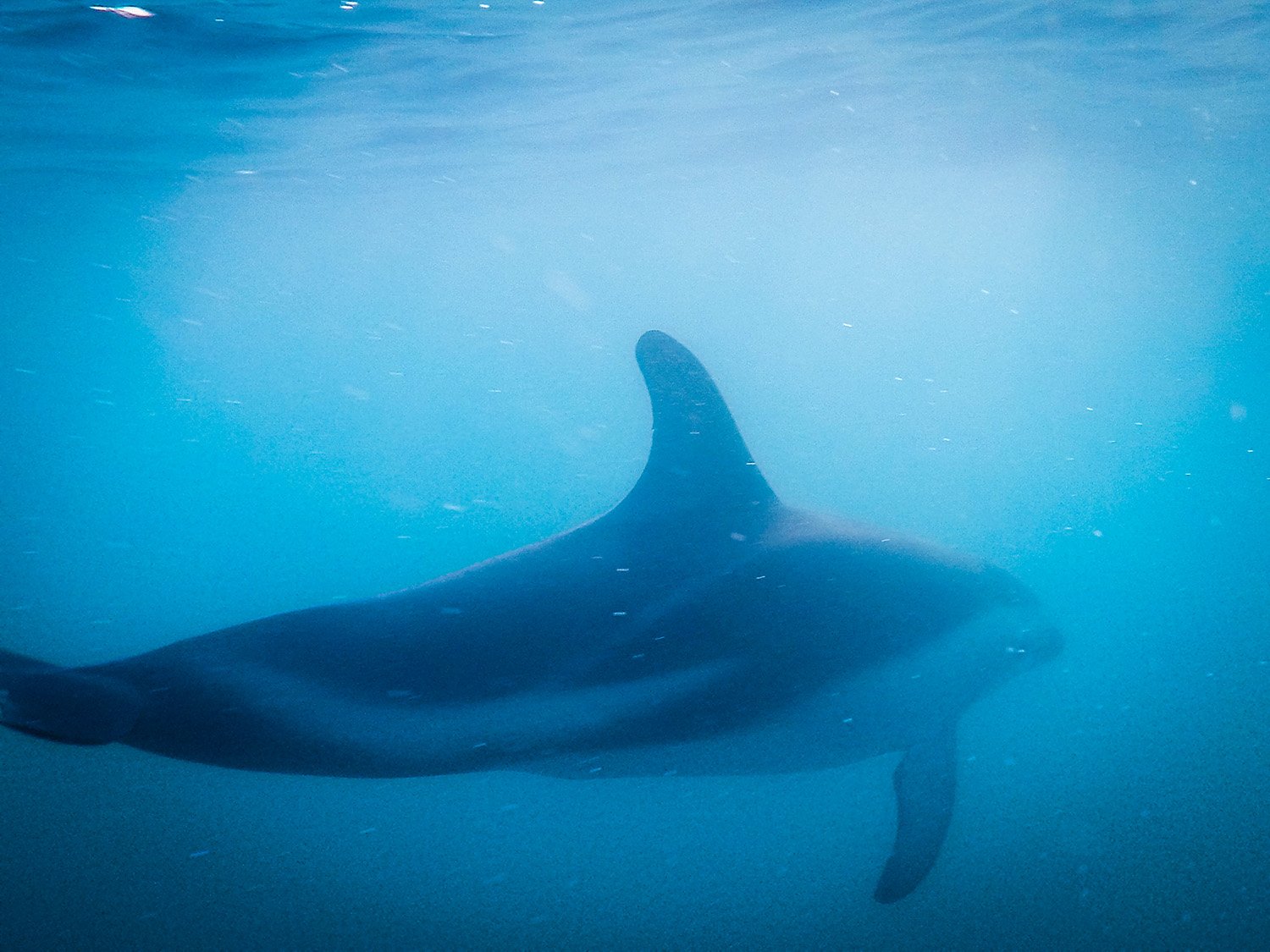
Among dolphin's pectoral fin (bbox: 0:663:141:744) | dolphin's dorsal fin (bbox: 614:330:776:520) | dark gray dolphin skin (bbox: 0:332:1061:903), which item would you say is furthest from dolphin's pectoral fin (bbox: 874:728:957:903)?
dolphin's pectoral fin (bbox: 0:663:141:744)

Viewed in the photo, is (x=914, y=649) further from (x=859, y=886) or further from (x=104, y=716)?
(x=859, y=886)

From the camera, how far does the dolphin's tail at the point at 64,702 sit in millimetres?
2674

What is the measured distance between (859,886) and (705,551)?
680 cm

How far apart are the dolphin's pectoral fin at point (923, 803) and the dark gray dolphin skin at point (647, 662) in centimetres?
2

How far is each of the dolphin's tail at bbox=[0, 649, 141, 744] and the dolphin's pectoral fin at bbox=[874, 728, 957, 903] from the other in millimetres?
4795

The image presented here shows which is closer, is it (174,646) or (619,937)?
(174,646)

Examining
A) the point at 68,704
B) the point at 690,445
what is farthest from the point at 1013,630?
the point at 68,704

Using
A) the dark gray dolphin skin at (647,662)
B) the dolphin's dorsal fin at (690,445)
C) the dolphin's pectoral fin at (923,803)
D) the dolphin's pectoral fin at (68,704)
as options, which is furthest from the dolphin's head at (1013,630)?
the dolphin's pectoral fin at (68,704)

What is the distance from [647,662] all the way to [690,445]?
1440 mm

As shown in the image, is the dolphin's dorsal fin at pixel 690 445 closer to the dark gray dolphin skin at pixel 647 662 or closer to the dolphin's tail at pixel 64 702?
the dark gray dolphin skin at pixel 647 662

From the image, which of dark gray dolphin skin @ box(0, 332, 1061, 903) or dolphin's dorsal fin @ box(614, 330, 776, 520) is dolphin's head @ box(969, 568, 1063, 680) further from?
dolphin's dorsal fin @ box(614, 330, 776, 520)

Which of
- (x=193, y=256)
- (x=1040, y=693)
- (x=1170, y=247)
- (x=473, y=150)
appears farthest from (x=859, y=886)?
(x=1170, y=247)

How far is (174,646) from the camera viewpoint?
3.00 meters

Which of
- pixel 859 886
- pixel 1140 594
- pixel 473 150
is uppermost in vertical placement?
pixel 473 150
